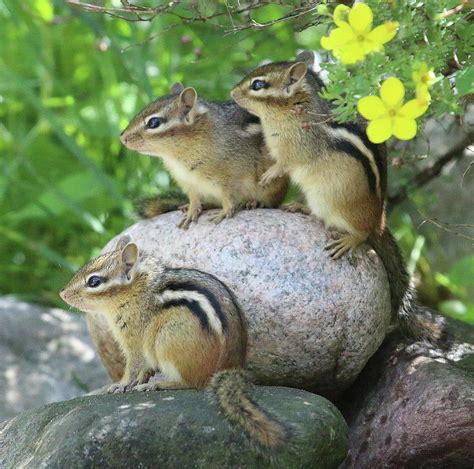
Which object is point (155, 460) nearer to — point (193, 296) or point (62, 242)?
point (193, 296)

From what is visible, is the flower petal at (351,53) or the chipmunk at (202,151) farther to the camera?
the chipmunk at (202,151)

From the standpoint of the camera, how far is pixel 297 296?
170 inches

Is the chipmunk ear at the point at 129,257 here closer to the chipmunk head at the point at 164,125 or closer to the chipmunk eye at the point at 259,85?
the chipmunk head at the point at 164,125

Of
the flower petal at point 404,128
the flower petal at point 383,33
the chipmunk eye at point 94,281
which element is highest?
the flower petal at point 383,33

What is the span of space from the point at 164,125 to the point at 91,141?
104 inches

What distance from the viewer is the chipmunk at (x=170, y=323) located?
3987mm

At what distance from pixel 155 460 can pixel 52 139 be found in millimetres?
4677

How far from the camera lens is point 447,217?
7.21m

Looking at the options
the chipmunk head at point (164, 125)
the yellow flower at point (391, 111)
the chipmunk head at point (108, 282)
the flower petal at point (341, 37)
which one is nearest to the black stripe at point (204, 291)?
the chipmunk head at point (108, 282)

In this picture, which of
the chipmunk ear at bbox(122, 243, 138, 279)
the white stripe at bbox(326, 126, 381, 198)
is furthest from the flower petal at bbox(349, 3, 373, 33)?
the chipmunk ear at bbox(122, 243, 138, 279)

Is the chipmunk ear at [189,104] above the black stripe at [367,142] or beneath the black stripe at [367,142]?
above

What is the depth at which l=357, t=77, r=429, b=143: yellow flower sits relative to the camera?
2922mm

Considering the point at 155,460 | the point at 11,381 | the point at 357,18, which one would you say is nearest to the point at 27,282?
the point at 11,381

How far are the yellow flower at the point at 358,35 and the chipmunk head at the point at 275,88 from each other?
64.2 inches
